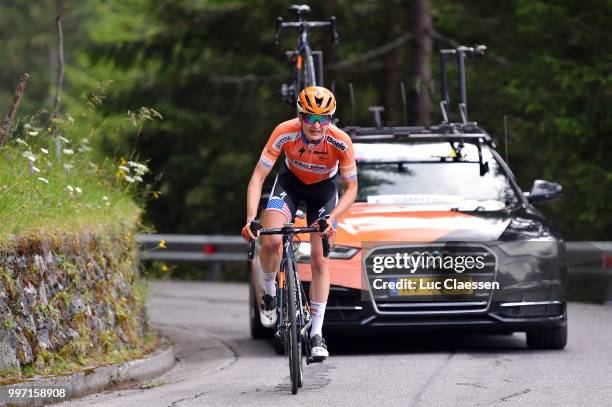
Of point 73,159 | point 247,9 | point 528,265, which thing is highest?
point 247,9

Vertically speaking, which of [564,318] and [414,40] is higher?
[414,40]

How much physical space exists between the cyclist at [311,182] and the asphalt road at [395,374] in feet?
1.80

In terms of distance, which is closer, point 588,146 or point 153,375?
point 153,375

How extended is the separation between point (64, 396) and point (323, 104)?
2668mm

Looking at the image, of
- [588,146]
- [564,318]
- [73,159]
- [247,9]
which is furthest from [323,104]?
[247,9]

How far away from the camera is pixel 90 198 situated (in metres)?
12.5

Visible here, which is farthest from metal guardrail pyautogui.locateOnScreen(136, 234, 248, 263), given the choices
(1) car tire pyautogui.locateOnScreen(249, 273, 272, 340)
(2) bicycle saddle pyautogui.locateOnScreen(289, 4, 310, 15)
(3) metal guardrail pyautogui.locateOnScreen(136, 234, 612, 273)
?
(1) car tire pyautogui.locateOnScreen(249, 273, 272, 340)

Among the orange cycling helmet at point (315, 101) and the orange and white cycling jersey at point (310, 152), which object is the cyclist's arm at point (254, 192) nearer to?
the orange and white cycling jersey at point (310, 152)

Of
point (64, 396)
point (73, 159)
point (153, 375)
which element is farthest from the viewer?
point (73, 159)

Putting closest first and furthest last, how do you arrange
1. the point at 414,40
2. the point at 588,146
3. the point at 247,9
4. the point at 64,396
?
the point at 64,396, the point at 588,146, the point at 414,40, the point at 247,9

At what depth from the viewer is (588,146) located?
881 inches

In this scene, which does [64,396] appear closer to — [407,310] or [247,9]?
[407,310]

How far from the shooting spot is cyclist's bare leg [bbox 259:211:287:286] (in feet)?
33.0

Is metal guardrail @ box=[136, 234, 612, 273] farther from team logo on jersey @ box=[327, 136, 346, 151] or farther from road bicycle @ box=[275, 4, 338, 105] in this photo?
team logo on jersey @ box=[327, 136, 346, 151]
